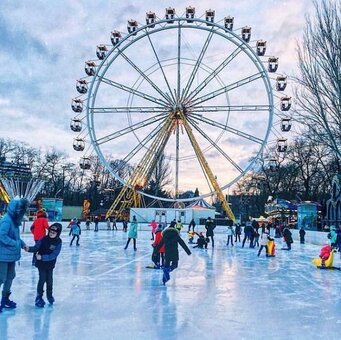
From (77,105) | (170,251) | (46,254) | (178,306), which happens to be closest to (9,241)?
(46,254)

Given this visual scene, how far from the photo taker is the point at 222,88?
23922 mm

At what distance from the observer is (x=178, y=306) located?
5605 mm

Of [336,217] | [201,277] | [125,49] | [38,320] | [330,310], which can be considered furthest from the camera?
[125,49]

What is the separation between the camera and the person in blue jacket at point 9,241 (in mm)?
4801

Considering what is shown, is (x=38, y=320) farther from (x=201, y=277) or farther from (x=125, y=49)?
(x=125, y=49)

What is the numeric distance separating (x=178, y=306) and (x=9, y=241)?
90.9 inches

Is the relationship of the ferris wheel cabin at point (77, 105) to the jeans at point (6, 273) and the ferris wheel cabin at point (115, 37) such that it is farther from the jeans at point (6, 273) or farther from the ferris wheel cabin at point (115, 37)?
the jeans at point (6, 273)

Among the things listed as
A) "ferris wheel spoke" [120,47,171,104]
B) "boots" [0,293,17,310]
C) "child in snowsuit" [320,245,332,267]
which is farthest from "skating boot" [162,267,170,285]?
"ferris wheel spoke" [120,47,171,104]

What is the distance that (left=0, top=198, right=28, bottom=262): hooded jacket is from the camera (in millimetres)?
4797

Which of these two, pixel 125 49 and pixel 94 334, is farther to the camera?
pixel 125 49

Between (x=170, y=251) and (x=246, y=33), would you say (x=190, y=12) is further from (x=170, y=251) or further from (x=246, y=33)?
(x=170, y=251)

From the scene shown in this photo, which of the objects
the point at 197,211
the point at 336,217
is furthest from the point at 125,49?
the point at 197,211

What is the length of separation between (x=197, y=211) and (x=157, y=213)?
13.9 ft

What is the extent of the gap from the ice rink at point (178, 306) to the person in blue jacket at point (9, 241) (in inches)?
17.3
